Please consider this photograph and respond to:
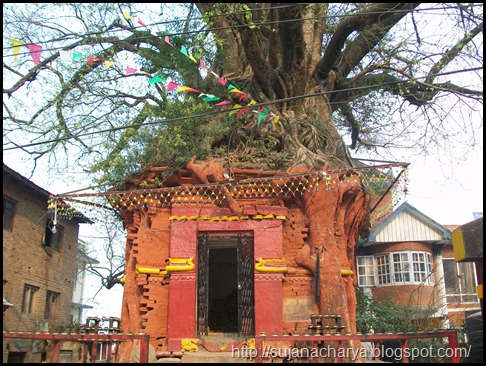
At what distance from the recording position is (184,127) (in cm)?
1260

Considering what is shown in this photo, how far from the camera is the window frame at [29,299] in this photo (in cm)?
1632

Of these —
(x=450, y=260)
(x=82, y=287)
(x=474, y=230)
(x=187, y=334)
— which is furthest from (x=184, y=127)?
(x=82, y=287)

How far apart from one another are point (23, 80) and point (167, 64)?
4338mm

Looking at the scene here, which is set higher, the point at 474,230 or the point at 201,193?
the point at 201,193

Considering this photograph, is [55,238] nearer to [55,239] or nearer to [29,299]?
[55,239]

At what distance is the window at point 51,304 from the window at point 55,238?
5.57 ft

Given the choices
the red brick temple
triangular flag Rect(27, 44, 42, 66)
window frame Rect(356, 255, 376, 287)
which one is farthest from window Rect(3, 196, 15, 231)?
window frame Rect(356, 255, 376, 287)

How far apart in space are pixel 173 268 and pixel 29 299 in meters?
8.62

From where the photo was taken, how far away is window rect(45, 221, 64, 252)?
60.5 ft

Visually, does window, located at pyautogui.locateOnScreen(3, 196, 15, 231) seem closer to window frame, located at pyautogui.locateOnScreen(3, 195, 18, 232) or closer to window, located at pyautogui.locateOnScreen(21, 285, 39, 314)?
window frame, located at pyautogui.locateOnScreen(3, 195, 18, 232)

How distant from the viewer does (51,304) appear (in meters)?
18.4

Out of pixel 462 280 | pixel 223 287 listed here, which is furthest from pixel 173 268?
pixel 462 280

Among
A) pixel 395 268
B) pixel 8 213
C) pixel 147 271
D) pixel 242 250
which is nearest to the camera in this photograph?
pixel 147 271

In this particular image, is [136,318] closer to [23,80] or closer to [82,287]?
[23,80]
